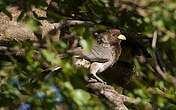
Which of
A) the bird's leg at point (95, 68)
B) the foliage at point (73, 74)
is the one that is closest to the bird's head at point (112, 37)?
the bird's leg at point (95, 68)

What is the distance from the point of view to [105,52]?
5.96 m

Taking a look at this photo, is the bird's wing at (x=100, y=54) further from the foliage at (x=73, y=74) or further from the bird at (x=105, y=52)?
the foliage at (x=73, y=74)

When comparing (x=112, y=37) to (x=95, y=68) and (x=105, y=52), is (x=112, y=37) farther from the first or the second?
(x=95, y=68)

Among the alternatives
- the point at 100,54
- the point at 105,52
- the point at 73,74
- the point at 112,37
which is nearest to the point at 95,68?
the point at 100,54

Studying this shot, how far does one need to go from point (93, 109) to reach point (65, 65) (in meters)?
0.28

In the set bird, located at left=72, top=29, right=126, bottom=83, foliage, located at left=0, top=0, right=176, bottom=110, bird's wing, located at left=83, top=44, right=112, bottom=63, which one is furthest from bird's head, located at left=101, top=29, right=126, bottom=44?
foliage, located at left=0, top=0, right=176, bottom=110

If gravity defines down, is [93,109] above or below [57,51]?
below

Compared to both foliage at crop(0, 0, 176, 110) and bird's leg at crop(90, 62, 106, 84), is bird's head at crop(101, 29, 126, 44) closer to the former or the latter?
bird's leg at crop(90, 62, 106, 84)

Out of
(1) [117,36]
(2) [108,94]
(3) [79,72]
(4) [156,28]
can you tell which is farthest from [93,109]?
(1) [117,36]

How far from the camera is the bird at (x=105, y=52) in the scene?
5.45 meters

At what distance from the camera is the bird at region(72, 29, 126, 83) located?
5.45 m

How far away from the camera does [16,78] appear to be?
8.66ft

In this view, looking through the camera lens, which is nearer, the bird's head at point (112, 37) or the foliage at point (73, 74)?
the foliage at point (73, 74)

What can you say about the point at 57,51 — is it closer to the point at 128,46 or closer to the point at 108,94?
the point at 108,94
